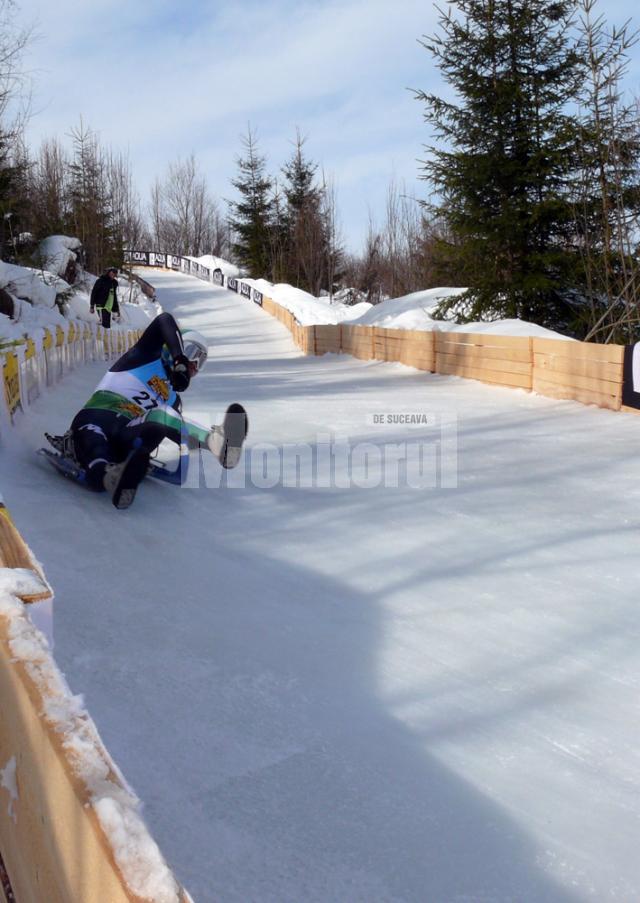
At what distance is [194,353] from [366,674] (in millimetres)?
2933

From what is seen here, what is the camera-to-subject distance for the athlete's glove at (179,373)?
4.93 metres

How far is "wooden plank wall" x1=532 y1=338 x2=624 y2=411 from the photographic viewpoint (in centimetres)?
807

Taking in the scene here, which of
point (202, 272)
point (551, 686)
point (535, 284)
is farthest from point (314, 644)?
point (202, 272)

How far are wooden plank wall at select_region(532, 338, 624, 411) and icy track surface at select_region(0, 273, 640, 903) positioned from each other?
8.92 feet

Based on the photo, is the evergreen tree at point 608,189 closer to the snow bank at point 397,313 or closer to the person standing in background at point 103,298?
the snow bank at point 397,313

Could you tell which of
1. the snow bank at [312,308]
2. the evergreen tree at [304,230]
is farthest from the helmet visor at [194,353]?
the evergreen tree at [304,230]

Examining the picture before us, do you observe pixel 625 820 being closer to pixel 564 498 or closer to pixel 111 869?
pixel 111 869

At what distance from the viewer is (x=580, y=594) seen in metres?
3.44

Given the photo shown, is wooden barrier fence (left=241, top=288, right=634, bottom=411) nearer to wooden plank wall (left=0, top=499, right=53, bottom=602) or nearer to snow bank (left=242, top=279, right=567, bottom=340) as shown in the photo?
snow bank (left=242, top=279, right=567, bottom=340)

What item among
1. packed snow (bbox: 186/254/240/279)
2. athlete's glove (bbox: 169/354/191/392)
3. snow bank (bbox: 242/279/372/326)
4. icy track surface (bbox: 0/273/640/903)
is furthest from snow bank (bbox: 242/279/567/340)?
icy track surface (bbox: 0/273/640/903)

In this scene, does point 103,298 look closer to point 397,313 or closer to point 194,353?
point 397,313

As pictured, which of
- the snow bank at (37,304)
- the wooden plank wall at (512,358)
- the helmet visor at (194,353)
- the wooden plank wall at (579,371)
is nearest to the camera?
the helmet visor at (194,353)

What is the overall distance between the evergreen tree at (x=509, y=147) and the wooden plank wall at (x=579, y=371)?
602 centimetres

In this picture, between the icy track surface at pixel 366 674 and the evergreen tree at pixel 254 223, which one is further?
the evergreen tree at pixel 254 223
